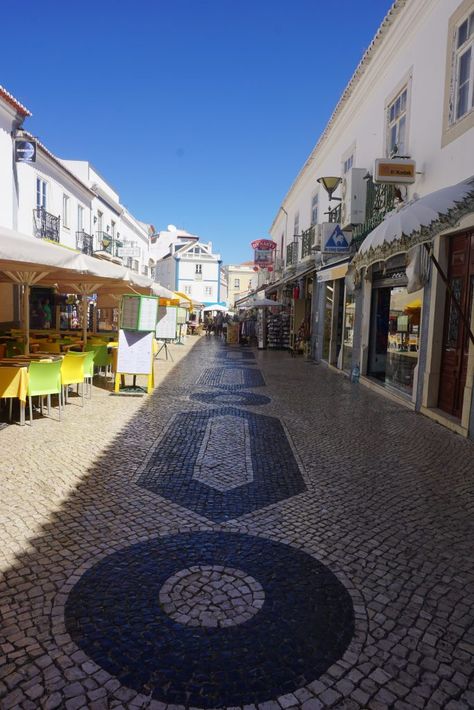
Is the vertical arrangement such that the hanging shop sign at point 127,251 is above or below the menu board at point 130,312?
above

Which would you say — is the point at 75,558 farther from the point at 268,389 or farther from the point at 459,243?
the point at 268,389

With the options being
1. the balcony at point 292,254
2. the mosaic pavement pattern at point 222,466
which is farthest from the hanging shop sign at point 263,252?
the mosaic pavement pattern at point 222,466

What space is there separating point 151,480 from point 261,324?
1937 centimetres

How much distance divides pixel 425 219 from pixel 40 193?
15340 mm

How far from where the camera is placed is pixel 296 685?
2.35m

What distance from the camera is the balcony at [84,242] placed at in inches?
861

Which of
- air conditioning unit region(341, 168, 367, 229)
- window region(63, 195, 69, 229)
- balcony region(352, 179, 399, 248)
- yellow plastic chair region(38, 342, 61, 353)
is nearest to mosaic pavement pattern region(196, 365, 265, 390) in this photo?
yellow plastic chair region(38, 342, 61, 353)

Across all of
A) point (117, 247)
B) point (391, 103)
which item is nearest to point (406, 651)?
point (391, 103)

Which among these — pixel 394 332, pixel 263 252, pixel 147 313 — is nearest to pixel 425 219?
pixel 394 332

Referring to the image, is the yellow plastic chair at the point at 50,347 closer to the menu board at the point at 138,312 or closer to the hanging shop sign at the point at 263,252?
the menu board at the point at 138,312

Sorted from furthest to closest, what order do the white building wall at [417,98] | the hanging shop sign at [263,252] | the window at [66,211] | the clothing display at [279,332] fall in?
1. the hanging shop sign at [263,252]
2. the clothing display at [279,332]
3. the window at [66,211]
4. the white building wall at [417,98]

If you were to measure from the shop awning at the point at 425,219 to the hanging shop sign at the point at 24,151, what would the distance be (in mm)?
12831

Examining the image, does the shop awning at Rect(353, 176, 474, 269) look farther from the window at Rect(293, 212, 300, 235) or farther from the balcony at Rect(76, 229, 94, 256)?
the balcony at Rect(76, 229, 94, 256)

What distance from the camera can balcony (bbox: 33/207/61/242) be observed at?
1703cm
